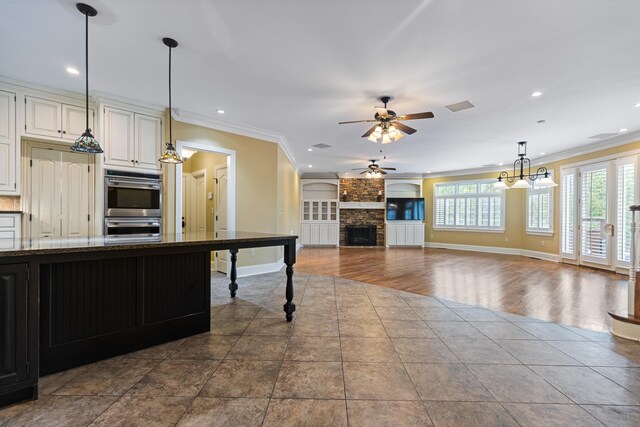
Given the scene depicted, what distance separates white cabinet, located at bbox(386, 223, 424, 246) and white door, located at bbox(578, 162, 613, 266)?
170 inches

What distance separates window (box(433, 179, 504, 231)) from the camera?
28.5 feet

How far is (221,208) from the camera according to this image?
205 inches

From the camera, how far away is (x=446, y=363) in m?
2.13

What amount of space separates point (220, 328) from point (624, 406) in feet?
9.89

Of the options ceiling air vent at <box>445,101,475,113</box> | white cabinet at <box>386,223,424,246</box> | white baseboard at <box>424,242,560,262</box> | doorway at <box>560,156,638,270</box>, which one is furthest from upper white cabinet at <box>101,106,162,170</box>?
white baseboard at <box>424,242,560,262</box>

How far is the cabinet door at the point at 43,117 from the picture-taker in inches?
129

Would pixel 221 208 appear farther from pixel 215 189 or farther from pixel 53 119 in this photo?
pixel 53 119

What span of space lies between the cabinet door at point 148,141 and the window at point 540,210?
27.4 ft

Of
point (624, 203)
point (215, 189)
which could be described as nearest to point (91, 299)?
point (215, 189)

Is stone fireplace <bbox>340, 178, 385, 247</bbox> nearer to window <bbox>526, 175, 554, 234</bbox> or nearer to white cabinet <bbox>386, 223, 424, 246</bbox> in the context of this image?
white cabinet <bbox>386, 223, 424, 246</bbox>

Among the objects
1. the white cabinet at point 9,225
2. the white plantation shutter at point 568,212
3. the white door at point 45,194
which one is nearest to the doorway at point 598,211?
the white plantation shutter at point 568,212

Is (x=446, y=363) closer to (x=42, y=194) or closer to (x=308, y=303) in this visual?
(x=308, y=303)

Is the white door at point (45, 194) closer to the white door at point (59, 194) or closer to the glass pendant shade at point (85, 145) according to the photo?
the white door at point (59, 194)

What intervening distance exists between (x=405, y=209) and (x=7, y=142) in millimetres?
9539
